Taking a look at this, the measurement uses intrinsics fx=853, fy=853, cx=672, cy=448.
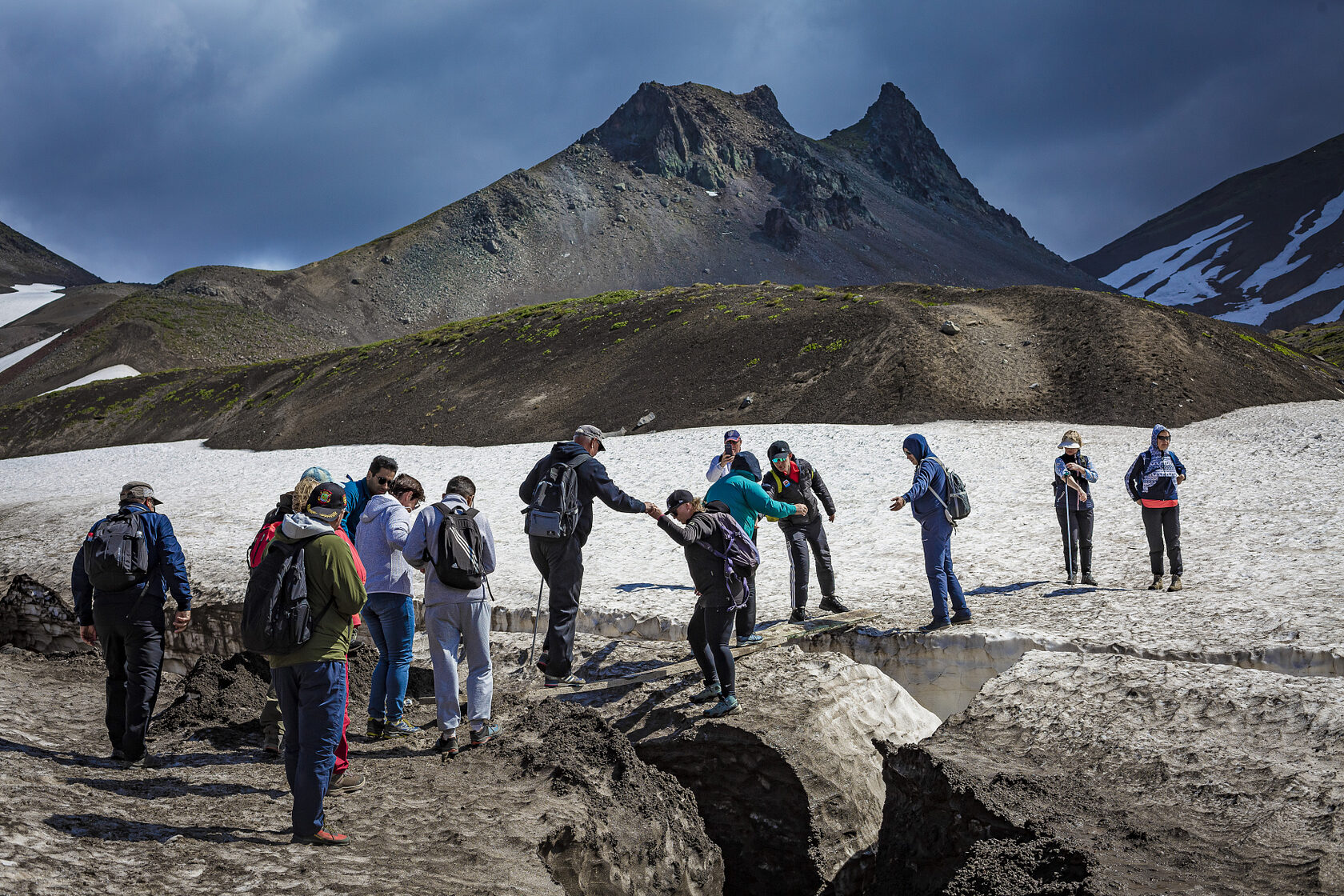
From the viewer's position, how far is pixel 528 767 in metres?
6.53

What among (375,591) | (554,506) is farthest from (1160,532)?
(375,591)

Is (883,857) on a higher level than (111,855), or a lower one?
lower

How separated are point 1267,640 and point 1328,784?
2684mm

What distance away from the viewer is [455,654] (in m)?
7.04

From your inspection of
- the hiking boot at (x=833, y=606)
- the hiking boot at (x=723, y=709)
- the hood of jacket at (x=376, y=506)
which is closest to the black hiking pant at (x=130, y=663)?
the hood of jacket at (x=376, y=506)

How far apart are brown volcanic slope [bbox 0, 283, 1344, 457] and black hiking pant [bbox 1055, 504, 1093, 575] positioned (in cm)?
1696

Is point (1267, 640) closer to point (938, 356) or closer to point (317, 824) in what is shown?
point (317, 824)

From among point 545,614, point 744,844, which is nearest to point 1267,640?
point 744,844

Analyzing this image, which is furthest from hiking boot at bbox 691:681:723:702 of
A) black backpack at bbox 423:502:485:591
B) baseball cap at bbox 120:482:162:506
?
baseball cap at bbox 120:482:162:506

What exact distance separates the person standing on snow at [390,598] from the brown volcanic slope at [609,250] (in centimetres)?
8511

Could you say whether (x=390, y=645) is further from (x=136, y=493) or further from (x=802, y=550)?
(x=802, y=550)

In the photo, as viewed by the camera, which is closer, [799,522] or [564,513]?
[564,513]

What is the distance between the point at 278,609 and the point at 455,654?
2070 millimetres

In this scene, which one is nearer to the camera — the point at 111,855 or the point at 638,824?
the point at 111,855
